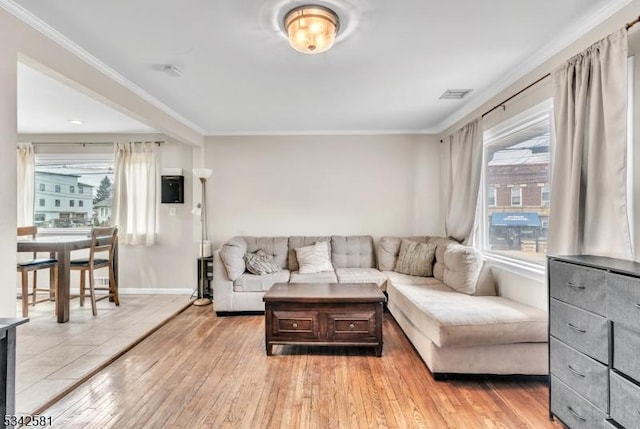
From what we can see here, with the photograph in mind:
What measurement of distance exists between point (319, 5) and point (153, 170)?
3958 millimetres

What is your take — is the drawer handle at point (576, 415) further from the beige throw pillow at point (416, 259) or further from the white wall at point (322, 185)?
the white wall at point (322, 185)

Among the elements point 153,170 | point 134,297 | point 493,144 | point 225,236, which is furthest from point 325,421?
point 153,170

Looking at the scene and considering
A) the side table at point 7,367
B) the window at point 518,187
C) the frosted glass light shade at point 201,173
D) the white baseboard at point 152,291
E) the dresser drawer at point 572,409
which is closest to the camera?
the side table at point 7,367

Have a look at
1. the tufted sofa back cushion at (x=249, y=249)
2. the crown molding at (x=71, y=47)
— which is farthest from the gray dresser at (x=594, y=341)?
the crown molding at (x=71, y=47)

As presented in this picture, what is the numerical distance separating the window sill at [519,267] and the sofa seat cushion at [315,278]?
5.70ft

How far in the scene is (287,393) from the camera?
2273 mm

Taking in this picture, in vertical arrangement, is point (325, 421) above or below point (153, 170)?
below

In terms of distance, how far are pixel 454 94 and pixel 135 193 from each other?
4.50m

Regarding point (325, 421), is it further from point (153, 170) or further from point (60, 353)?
point (153, 170)

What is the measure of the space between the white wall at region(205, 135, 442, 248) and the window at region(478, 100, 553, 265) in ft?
4.31

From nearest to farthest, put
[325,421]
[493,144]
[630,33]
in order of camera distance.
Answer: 1. [630,33]
2. [325,421]
3. [493,144]

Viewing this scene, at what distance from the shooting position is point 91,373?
252 centimetres

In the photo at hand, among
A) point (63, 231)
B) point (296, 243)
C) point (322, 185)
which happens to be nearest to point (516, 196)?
point (322, 185)

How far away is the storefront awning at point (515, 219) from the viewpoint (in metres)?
2.88
